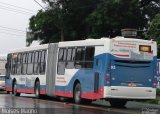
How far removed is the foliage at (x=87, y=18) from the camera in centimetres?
4900

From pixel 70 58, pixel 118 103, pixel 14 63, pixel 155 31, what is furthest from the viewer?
pixel 155 31

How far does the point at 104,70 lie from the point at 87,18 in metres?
29.7

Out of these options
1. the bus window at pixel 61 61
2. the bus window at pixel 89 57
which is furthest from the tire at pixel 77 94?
the bus window at pixel 61 61

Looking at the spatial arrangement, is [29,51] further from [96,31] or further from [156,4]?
[156,4]


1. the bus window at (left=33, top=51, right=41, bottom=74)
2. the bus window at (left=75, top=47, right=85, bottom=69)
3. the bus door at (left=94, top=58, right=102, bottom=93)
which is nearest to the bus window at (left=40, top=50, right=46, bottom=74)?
the bus window at (left=33, top=51, right=41, bottom=74)

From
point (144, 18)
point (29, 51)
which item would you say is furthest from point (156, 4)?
point (29, 51)

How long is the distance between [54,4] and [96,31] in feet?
22.1

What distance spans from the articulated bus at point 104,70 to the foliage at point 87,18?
68.9 feet

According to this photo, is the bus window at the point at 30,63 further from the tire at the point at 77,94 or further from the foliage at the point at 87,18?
the foliage at the point at 87,18

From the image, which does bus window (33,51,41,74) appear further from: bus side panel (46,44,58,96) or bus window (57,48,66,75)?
bus window (57,48,66,75)

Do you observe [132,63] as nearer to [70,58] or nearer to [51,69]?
[70,58]

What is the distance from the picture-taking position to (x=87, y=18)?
51.8 metres

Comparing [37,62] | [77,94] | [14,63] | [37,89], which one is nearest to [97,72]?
[77,94]

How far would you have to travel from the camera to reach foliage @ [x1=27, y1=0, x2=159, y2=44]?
4900cm
